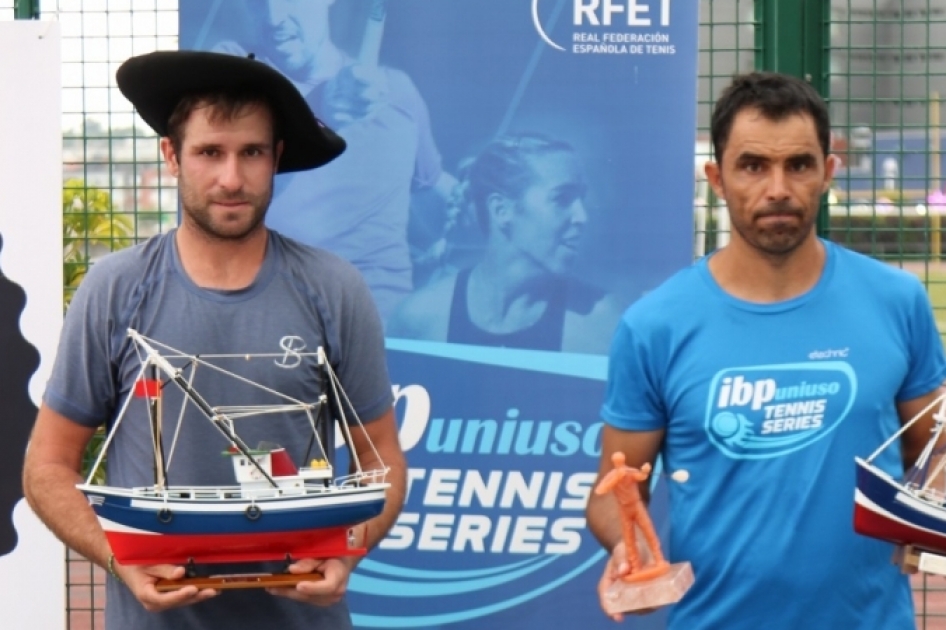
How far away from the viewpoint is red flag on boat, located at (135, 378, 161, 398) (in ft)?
9.96

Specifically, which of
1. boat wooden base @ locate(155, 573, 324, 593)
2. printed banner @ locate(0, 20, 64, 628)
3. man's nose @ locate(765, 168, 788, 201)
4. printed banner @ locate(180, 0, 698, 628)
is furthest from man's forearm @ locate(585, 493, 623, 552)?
printed banner @ locate(0, 20, 64, 628)

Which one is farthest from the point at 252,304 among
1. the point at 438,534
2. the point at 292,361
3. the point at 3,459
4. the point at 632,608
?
the point at 3,459

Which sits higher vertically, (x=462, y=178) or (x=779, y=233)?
(x=462, y=178)

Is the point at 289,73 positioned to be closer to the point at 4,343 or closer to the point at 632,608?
the point at 4,343

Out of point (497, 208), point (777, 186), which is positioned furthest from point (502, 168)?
point (777, 186)

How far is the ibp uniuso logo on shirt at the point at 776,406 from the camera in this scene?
3006 mm

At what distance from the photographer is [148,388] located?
9.97ft

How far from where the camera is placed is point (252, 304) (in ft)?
10.6

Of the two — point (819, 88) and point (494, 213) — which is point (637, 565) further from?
point (819, 88)

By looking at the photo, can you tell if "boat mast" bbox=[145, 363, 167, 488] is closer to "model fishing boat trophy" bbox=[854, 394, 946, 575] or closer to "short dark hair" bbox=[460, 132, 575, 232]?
"model fishing boat trophy" bbox=[854, 394, 946, 575]

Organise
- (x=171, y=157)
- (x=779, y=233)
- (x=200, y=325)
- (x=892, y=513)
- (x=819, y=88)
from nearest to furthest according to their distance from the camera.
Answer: (x=892, y=513) → (x=779, y=233) → (x=200, y=325) → (x=171, y=157) → (x=819, y=88)

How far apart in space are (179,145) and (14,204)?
5.69 feet

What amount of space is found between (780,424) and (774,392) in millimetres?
65

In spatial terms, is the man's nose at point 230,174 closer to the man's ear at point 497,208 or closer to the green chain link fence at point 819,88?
the man's ear at point 497,208
